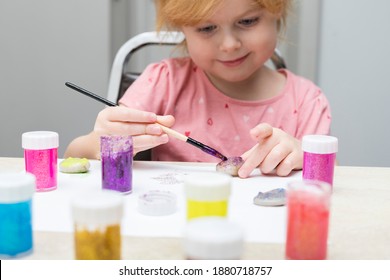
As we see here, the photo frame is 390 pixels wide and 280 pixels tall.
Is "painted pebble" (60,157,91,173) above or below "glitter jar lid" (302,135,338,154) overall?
below

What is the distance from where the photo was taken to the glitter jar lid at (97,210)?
49cm

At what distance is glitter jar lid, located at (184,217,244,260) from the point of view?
1.42ft

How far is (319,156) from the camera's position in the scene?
31.2 inches

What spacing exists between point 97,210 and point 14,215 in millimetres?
121

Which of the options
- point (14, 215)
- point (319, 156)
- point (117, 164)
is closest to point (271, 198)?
point (319, 156)

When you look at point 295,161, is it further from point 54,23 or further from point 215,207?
point 54,23

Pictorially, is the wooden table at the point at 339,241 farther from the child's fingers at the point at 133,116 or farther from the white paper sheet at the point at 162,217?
the child's fingers at the point at 133,116

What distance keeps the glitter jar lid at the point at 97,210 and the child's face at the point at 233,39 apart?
658mm

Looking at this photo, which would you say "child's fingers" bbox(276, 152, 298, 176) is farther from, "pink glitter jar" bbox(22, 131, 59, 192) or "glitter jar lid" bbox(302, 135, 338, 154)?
"pink glitter jar" bbox(22, 131, 59, 192)

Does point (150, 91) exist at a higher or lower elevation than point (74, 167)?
higher

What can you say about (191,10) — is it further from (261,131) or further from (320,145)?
(320,145)

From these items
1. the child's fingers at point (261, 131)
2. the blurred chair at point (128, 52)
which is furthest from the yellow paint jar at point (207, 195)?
the blurred chair at point (128, 52)

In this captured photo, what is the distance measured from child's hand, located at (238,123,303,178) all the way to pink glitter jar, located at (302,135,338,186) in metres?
0.08

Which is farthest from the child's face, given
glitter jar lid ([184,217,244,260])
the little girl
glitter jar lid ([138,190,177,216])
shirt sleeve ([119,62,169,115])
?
glitter jar lid ([184,217,244,260])
